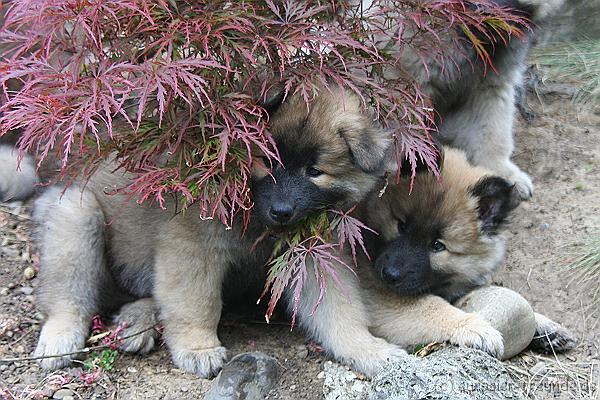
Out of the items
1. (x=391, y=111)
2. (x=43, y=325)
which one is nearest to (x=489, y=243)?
(x=391, y=111)

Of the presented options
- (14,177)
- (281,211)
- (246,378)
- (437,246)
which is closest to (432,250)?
(437,246)

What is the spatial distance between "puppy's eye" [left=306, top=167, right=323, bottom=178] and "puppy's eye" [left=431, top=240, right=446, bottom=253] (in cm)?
77

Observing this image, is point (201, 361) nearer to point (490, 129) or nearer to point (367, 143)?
point (367, 143)

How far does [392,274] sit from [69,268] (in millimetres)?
1377

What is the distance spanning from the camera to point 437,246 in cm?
367

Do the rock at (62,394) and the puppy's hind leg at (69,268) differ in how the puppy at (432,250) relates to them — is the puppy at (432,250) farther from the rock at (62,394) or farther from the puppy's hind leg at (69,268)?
the rock at (62,394)

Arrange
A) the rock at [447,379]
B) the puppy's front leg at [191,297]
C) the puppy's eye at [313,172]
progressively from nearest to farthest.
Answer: the rock at [447,379] < the puppy's eye at [313,172] < the puppy's front leg at [191,297]

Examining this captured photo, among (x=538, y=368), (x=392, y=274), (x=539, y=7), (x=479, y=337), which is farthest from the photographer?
(x=539, y=7)

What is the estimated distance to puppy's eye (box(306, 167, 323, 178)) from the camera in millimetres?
3168

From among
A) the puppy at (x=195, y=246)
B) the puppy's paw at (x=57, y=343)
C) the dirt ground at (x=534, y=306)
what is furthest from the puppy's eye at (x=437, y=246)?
the puppy's paw at (x=57, y=343)

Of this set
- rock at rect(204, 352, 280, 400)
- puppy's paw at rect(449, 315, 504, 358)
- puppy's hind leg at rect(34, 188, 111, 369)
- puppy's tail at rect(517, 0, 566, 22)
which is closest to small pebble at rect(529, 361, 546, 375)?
puppy's paw at rect(449, 315, 504, 358)

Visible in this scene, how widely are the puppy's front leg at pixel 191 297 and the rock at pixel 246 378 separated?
7.5 inches

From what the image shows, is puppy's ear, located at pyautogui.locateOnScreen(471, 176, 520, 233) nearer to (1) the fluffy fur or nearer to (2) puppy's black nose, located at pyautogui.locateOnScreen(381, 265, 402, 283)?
(2) puppy's black nose, located at pyautogui.locateOnScreen(381, 265, 402, 283)

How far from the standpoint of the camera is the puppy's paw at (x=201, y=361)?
336cm
